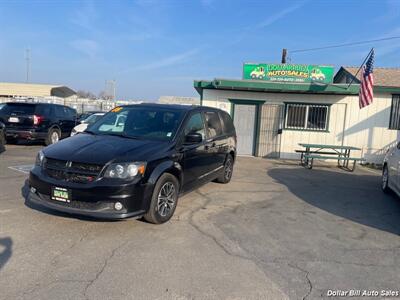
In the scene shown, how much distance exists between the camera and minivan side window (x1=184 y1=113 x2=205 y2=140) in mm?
5643

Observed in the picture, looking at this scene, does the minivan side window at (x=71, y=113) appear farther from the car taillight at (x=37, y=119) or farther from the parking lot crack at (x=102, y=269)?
the parking lot crack at (x=102, y=269)

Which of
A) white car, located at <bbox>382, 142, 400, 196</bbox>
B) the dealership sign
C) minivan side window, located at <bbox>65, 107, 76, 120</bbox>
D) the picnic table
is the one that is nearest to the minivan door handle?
white car, located at <bbox>382, 142, 400, 196</bbox>

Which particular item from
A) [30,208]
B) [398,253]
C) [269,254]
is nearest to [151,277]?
[269,254]

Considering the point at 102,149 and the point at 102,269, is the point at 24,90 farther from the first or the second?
the point at 102,269

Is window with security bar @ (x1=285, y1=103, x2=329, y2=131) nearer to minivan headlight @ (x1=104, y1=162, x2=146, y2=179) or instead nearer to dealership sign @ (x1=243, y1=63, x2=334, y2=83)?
dealership sign @ (x1=243, y1=63, x2=334, y2=83)

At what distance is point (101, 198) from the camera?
4207mm

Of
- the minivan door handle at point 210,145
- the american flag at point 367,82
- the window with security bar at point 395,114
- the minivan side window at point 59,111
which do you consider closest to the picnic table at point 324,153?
the american flag at point 367,82

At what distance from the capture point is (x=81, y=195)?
421cm

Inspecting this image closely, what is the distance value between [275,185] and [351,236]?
330cm

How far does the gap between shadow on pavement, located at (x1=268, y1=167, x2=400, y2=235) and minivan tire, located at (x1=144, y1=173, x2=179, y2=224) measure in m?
3.06

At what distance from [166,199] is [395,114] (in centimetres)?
1129

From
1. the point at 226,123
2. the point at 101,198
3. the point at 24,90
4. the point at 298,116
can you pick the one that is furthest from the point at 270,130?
the point at 24,90

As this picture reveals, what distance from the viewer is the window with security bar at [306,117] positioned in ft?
42.7

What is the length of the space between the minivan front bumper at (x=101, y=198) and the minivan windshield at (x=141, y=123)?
1.19m
